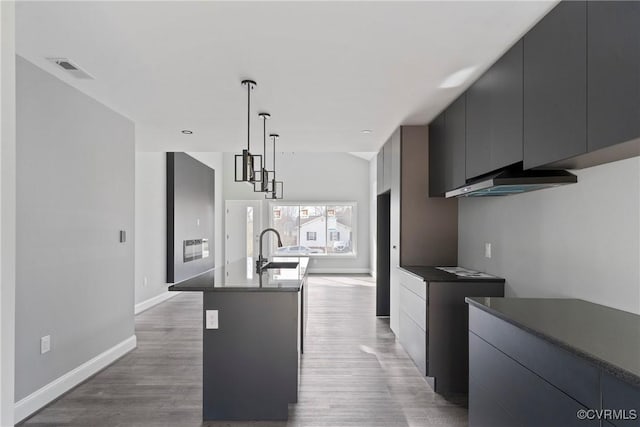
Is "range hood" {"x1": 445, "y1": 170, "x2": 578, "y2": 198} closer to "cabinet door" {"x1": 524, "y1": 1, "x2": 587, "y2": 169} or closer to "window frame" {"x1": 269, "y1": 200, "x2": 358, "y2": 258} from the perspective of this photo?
"cabinet door" {"x1": 524, "y1": 1, "x2": 587, "y2": 169}

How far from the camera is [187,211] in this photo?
686 centimetres

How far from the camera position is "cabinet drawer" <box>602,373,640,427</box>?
1.00 metres

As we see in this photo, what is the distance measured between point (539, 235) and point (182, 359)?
3337 millimetres

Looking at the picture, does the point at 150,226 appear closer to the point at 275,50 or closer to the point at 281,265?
the point at 281,265

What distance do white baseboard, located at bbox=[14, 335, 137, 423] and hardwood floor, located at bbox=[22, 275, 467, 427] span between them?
6cm

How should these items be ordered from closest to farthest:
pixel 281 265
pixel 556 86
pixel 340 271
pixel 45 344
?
pixel 556 86 → pixel 45 344 → pixel 281 265 → pixel 340 271

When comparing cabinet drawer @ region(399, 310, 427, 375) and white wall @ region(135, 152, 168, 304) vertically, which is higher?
white wall @ region(135, 152, 168, 304)

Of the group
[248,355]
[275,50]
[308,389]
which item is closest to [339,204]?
[308,389]

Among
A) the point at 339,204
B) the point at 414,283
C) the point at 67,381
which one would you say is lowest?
the point at 67,381

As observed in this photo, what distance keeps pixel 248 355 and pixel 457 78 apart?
8.28 ft

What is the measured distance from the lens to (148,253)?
5.64 meters

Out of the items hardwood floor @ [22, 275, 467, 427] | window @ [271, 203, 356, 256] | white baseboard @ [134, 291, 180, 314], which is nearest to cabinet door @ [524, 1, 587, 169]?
hardwood floor @ [22, 275, 467, 427]

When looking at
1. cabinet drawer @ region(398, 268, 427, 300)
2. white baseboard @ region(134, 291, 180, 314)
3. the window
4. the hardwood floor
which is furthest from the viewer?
the window

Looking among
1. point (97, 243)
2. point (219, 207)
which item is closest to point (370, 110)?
point (97, 243)
